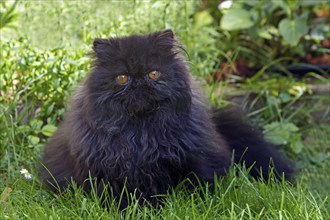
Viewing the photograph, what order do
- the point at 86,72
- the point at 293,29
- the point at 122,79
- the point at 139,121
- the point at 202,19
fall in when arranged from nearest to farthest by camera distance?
the point at 122,79, the point at 139,121, the point at 86,72, the point at 293,29, the point at 202,19

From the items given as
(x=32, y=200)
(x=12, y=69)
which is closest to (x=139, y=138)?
(x=32, y=200)

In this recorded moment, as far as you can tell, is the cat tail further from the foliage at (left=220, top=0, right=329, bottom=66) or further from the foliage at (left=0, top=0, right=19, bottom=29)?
the foliage at (left=0, top=0, right=19, bottom=29)

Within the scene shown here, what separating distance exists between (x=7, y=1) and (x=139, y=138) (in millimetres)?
2323

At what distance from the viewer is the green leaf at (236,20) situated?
4.75 metres

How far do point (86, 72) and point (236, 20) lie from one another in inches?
70.9

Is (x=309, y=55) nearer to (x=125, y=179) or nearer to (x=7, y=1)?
(x=7, y=1)

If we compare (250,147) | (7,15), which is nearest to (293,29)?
(250,147)

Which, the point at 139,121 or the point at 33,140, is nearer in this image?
the point at 139,121

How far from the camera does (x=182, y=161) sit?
2.80 m

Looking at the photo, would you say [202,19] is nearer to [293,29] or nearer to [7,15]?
[293,29]

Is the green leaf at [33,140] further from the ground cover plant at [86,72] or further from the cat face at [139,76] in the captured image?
the cat face at [139,76]

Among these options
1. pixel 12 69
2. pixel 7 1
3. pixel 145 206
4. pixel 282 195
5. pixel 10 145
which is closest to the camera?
pixel 282 195

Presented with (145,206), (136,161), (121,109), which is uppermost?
(121,109)

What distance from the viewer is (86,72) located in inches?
133
